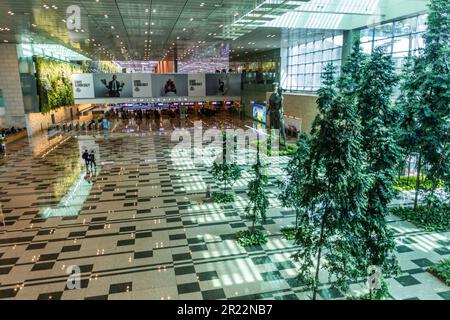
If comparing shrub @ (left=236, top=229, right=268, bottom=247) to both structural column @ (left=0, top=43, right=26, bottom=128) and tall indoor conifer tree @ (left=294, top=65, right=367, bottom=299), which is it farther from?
structural column @ (left=0, top=43, right=26, bottom=128)

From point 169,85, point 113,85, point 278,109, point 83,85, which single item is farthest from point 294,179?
point 83,85

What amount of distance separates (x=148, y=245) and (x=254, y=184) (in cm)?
324

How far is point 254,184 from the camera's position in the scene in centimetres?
930

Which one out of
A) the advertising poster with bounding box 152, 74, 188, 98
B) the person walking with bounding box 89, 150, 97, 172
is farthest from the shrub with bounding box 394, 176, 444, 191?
the advertising poster with bounding box 152, 74, 188, 98

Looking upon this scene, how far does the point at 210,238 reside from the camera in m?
9.47

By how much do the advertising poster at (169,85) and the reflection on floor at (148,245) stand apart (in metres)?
18.1

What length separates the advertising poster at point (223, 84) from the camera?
34469 millimetres

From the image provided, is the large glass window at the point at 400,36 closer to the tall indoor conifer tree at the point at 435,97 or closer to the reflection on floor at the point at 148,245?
the tall indoor conifer tree at the point at 435,97

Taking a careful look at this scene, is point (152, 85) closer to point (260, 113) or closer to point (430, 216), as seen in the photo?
point (260, 113)

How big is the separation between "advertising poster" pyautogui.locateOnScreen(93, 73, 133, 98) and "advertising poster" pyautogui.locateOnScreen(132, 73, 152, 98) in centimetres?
→ 38

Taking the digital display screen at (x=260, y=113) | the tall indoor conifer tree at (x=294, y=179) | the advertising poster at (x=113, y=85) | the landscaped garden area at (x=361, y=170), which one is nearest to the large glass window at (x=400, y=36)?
the landscaped garden area at (x=361, y=170)

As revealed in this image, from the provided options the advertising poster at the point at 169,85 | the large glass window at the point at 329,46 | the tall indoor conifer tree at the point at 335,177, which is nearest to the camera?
the tall indoor conifer tree at the point at 335,177

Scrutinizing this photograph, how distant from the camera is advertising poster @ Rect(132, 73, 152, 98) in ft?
105
